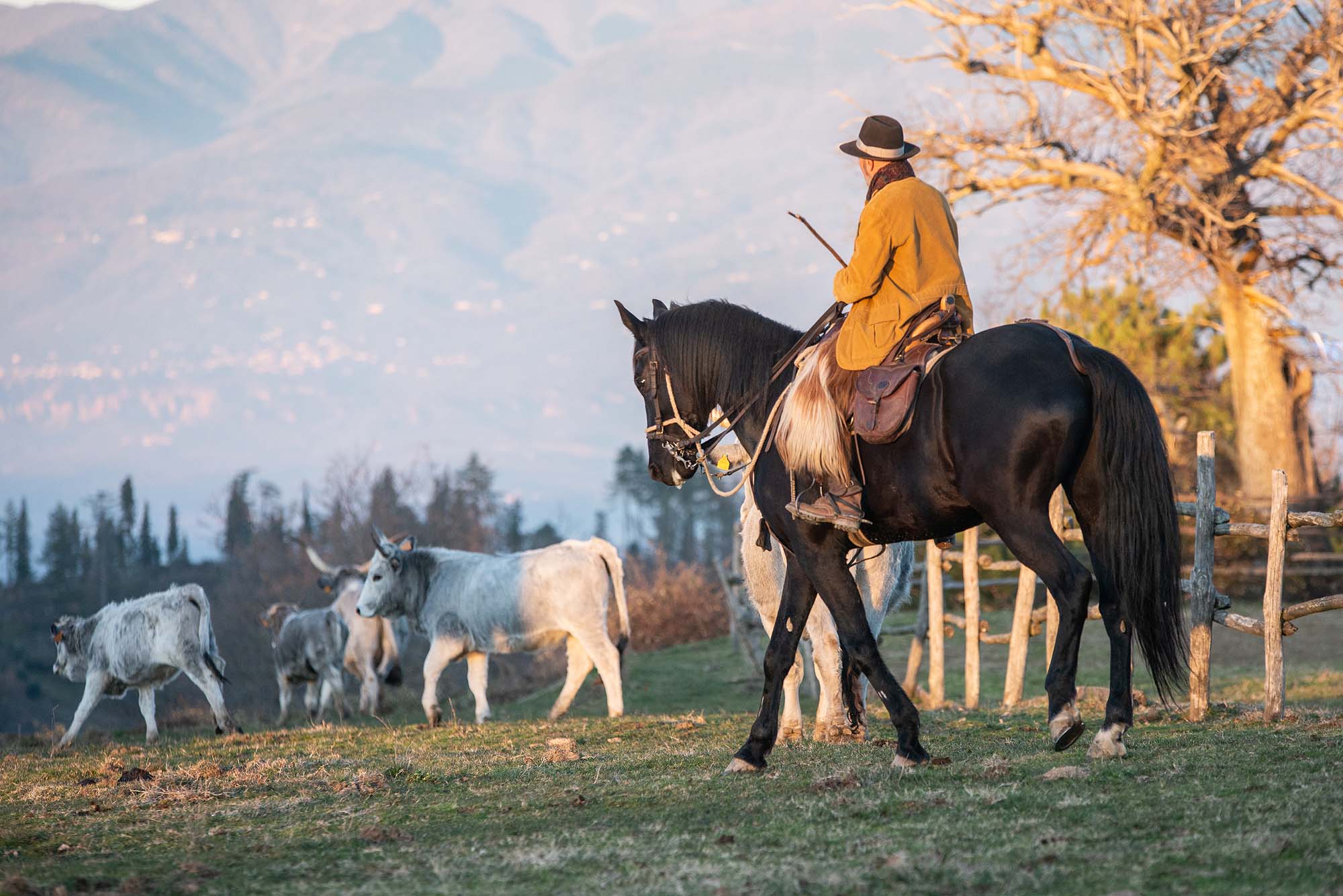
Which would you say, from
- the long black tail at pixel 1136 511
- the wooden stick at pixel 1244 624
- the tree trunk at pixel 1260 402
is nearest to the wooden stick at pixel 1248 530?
the wooden stick at pixel 1244 624

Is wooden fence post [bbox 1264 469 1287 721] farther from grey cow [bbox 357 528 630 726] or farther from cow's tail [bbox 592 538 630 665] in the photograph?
cow's tail [bbox 592 538 630 665]

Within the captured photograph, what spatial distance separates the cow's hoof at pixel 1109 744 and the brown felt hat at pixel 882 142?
11.0 feet

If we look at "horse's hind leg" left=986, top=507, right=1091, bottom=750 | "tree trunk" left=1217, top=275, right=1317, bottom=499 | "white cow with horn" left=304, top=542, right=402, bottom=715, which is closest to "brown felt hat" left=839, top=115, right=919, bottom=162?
"horse's hind leg" left=986, top=507, right=1091, bottom=750

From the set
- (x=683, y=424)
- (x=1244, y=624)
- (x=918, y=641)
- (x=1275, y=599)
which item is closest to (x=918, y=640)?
(x=918, y=641)

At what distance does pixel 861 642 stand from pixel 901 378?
1462 mm

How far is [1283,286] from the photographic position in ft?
84.2

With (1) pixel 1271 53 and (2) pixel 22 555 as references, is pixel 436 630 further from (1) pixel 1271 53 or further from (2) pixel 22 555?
(2) pixel 22 555

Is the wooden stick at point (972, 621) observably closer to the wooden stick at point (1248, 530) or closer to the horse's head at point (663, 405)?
the wooden stick at point (1248, 530)

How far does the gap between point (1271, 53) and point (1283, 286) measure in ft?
15.4

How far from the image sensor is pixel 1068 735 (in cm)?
657

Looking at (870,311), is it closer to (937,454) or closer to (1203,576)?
(937,454)

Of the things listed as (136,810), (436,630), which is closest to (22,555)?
(436,630)

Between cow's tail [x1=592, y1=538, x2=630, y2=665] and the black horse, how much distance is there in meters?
6.94

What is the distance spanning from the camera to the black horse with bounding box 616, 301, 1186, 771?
20.2 ft
